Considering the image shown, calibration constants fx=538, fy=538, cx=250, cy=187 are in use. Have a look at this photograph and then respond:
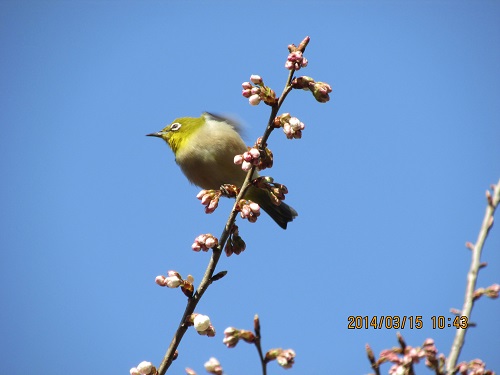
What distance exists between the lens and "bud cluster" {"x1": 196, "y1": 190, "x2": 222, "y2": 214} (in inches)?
127

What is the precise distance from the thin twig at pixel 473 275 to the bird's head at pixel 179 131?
4171 mm

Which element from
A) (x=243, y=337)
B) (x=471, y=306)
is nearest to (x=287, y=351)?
(x=243, y=337)

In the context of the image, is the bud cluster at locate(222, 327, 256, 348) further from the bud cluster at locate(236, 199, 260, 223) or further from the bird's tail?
the bird's tail

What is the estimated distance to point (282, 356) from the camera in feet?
7.70

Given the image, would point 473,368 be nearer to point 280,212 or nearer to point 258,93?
point 258,93

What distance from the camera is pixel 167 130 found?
718cm

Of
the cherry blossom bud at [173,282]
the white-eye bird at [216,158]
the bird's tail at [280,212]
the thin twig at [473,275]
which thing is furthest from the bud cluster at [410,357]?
the bird's tail at [280,212]

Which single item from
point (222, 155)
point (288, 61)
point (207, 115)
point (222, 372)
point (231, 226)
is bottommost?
point (222, 372)

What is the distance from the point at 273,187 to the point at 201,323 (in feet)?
2.94

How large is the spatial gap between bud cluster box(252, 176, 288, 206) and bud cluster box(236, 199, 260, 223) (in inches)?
7.2

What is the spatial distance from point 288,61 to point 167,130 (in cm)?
453

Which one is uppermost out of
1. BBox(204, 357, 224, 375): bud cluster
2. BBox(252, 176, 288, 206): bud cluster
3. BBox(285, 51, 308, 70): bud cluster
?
BBox(285, 51, 308, 70): bud cluster

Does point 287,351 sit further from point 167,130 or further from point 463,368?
point 167,130

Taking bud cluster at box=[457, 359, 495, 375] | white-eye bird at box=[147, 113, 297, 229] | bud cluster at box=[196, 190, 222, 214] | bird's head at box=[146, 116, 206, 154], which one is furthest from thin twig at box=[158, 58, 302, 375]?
bird's head at box=[146, 116, 206, 154]
